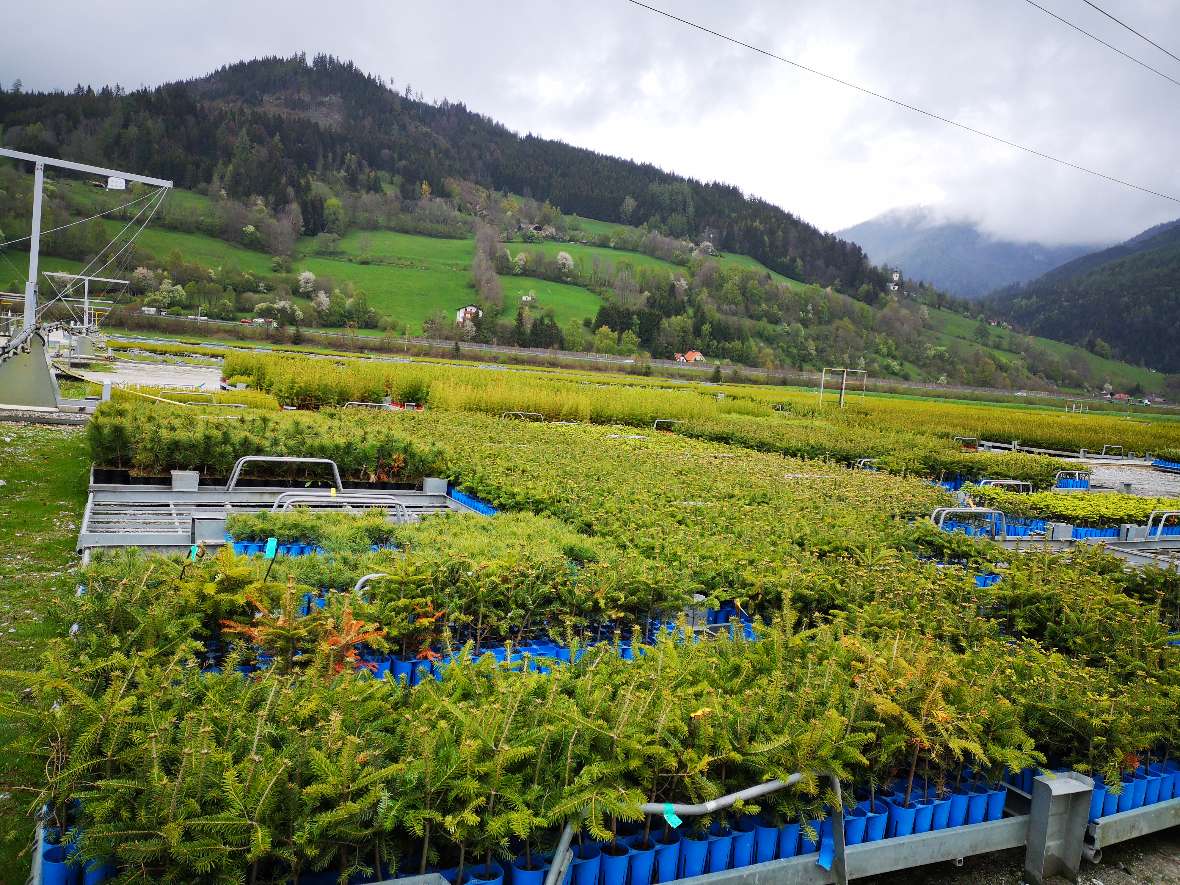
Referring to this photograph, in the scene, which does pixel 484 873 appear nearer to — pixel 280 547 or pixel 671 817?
pixel 671 817

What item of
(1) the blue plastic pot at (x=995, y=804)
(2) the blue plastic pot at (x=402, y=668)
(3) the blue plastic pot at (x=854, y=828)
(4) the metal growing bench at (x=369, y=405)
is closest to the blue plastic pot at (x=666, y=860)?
(3) the blue plastic pot at (x=854, y=828)

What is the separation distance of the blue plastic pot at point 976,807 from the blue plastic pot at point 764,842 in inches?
49.6

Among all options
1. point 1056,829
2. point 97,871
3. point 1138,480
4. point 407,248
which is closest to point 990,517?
point 1056,829

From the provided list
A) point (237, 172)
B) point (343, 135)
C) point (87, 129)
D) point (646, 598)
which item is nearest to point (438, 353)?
point (646, 598)

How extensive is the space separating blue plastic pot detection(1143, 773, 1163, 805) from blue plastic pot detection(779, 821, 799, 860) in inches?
93.2

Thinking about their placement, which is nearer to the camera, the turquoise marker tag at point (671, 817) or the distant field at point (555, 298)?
the turquoise marker tag at point (671, 817)

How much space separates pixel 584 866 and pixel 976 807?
229cm

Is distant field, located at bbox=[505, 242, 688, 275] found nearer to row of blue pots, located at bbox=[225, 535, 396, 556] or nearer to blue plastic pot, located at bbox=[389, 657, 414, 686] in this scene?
row of blue pots, located at bbox=[225, 535, 396, 556]

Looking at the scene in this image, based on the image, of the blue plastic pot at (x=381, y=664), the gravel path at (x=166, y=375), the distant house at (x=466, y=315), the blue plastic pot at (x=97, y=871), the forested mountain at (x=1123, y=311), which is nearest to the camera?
the blue plastic pot at (x=97, y=871)

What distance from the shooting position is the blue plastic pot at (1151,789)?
4.30 meters

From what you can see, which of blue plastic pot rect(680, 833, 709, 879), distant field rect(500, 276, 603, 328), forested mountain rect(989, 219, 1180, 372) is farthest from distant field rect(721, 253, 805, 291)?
blue plastic pot rect(680, 833, 709, 879)

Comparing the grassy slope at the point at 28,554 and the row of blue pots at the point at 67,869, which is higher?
the row of blue pots at the point at 67,869

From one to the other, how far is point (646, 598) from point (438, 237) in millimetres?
127890

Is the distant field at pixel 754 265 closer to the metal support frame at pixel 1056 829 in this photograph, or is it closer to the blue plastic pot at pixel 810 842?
the metal support frame at pixel 1056 829
